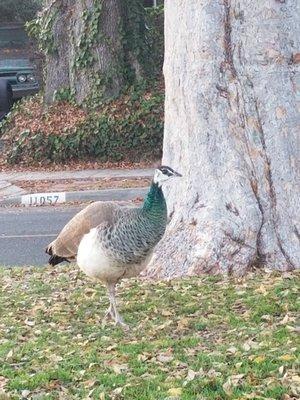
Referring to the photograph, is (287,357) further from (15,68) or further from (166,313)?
(15,68)

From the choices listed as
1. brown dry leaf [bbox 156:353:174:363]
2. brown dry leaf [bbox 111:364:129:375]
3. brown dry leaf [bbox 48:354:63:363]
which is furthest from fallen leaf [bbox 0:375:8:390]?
brown dry leaf [bbox 156:353:174:363]

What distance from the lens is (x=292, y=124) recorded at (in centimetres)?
941

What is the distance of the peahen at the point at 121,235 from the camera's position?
25.4 feet

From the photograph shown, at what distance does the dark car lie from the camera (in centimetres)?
2873

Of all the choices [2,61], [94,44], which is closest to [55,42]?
[94,44]

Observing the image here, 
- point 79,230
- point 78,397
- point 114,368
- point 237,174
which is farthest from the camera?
point 237,174

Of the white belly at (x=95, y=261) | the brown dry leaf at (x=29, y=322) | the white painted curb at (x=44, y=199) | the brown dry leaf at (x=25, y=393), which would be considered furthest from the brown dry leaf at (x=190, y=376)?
the white painted curb at (x=44, y=199)

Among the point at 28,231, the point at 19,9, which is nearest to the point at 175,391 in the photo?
the point at 28,231

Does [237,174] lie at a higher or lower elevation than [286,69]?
lower

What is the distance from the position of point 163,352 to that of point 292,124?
9.80 feet

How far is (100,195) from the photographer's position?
61.2 feet

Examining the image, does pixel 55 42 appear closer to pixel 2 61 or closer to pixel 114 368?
pixel 2 61

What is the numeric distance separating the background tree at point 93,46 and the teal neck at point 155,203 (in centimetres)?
1505

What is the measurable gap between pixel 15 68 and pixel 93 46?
6.96 meters
